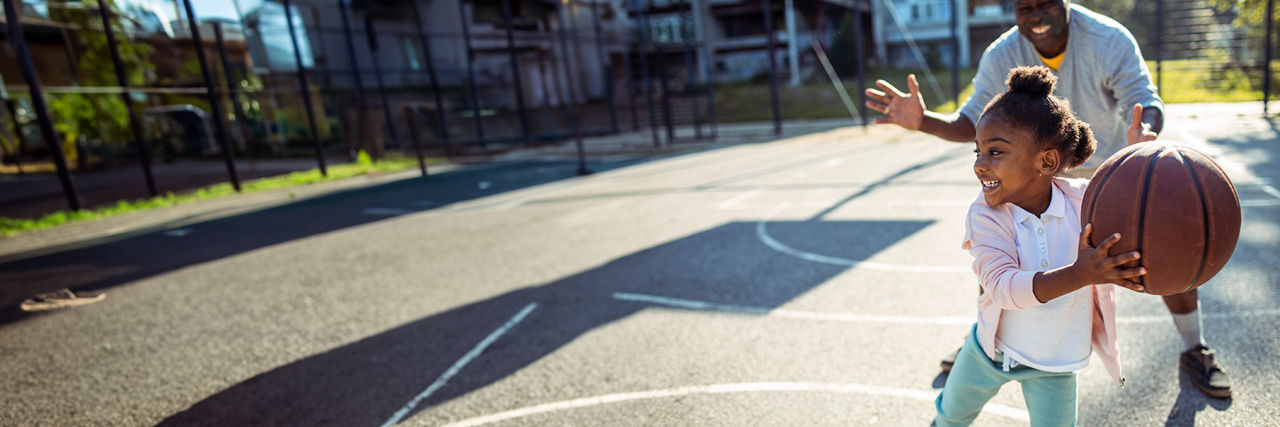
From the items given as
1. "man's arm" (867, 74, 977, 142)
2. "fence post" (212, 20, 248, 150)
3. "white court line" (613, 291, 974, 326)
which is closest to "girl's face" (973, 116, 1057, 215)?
"man's arm" (867, 74, 977, 142)

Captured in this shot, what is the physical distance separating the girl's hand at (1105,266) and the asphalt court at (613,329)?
182cm

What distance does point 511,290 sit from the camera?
6129 millimetres

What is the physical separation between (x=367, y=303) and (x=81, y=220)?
10.5 m

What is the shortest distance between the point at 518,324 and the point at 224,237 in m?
7.53

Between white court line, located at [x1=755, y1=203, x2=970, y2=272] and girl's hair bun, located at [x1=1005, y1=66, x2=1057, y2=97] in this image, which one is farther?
white court line, located at [x1=755, y1=203, x2=970, y2=272]

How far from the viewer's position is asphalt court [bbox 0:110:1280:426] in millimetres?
3627

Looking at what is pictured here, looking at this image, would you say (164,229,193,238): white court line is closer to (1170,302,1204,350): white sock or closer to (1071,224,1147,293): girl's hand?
(1071,224,1147,293): girl's hand

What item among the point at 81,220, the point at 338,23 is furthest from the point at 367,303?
the point at 338,23

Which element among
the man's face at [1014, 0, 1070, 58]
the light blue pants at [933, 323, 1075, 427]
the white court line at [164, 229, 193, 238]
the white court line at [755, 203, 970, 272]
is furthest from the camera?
the white court line at [164, 229, 193, 238]

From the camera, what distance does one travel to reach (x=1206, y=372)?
128 inches

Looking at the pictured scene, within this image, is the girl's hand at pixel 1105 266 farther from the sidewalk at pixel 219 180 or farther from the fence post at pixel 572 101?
the fence post at pixel 572 101

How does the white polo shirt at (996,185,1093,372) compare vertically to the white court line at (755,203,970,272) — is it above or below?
above

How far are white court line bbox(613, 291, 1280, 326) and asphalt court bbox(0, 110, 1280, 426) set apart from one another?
0.9 inches

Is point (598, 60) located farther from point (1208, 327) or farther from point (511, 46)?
point (1208, 327)
